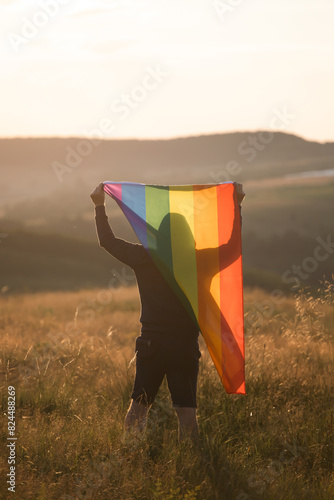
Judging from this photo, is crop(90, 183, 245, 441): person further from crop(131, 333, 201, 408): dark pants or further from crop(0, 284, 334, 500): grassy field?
crop(0, 284, 334, 500): grassy field

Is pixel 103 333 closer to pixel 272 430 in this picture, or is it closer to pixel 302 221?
pixel 272 430

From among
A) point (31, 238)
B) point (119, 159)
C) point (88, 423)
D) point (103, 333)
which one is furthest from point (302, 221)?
point (88, 423)

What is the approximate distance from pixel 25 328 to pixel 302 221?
86.8 metres

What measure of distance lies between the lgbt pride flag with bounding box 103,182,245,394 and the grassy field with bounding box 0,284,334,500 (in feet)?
2.07

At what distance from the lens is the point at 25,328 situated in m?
10.4

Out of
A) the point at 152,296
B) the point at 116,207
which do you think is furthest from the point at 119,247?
the point at 116,207

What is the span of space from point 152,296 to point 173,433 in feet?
3.80

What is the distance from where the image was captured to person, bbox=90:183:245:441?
452cm

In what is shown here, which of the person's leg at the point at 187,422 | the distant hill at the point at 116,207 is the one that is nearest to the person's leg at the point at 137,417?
the person's leg at the point at 187,422

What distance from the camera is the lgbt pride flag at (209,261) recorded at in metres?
4.81

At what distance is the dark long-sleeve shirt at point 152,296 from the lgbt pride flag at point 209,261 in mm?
65

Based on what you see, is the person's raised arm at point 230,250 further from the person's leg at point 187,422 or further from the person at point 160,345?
the person's leg at point 187,422

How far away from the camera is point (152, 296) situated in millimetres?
4609

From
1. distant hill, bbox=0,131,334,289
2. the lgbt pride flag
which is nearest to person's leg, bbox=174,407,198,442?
the lgbt pride flag
